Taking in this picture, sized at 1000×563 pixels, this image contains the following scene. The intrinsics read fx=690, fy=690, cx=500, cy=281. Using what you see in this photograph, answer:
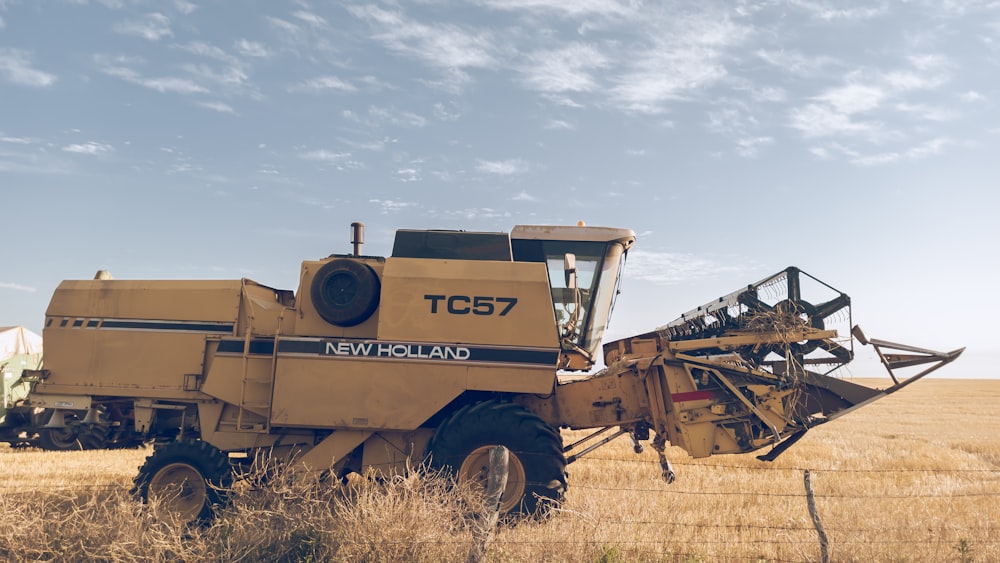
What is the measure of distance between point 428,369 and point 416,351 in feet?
0.78

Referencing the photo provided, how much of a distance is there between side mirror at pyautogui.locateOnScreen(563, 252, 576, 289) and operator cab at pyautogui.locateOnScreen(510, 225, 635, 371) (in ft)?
0.16

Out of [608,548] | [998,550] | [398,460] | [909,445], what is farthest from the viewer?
[909,445]

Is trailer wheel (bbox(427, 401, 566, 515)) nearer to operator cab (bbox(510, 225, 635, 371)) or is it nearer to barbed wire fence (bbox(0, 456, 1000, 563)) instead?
barbed wire fence (bbox(0, 456, 1000, 563))

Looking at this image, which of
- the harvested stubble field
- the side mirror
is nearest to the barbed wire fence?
the harvested stubble field

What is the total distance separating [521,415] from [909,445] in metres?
12.1

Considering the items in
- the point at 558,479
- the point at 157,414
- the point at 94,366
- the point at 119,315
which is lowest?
the point at 558,479

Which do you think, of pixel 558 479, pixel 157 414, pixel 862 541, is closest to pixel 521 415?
pixel 558 479

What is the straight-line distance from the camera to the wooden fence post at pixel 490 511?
5289mm

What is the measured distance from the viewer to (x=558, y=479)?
7207 mm

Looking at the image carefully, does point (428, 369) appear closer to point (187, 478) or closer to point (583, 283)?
point (583, 283)

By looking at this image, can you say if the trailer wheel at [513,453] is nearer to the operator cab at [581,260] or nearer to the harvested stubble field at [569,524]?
the harvested stubble field at [569,524]

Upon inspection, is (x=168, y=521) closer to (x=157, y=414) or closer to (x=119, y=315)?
(x=157, y=414)

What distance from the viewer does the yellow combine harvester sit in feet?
24.7

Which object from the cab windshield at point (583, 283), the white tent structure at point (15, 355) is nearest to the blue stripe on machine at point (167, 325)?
the cab windshield at point (583, 283)
